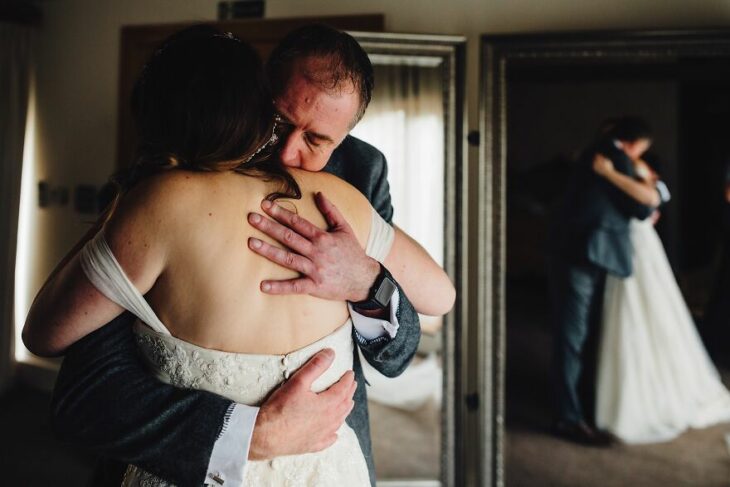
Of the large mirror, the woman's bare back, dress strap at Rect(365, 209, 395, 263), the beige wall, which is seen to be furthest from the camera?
the beige wall

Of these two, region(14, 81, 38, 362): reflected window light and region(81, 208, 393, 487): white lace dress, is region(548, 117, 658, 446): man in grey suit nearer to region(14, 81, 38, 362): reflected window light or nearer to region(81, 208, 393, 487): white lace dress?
region(81, 208, 393, 487): white lace dress

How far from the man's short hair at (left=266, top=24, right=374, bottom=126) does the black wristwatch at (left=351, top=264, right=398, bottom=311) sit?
341 millimetres

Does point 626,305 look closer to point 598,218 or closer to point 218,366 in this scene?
point 598,218

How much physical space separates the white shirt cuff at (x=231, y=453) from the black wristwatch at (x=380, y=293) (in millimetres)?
299

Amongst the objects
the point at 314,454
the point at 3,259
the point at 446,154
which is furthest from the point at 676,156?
the point at 3,259

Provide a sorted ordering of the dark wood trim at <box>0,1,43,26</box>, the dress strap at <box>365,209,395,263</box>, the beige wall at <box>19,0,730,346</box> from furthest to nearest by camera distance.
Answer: the dark wood trim at <box>0,1,43,26</box>
the beige wall at <box>19,0,730,346</box>
the dress strap at <box>365,209,395,263</box>

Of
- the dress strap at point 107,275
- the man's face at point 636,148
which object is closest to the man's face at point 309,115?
the dress strap at point 107,275

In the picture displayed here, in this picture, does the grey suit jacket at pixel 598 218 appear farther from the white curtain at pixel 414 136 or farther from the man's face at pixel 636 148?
the white curtain at pixel 414 136

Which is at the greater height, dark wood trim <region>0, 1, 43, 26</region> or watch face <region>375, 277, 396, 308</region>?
dark wood trim <region>0, 1, 43, 26</region>

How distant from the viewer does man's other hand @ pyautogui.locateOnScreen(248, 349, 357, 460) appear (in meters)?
1.02

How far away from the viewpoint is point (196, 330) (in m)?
0.99

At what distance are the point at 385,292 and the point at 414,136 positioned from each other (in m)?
1.77

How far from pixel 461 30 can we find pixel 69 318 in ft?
8.75

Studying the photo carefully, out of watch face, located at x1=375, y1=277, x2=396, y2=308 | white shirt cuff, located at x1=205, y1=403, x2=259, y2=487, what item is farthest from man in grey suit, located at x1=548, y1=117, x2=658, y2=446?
white shirt cuff, located at x1=205, y1=403, x2=259, y2=487
